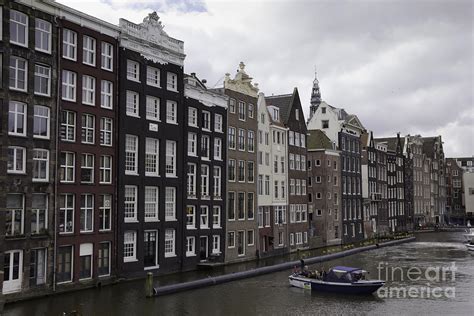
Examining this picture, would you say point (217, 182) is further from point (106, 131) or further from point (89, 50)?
point (89, 50)

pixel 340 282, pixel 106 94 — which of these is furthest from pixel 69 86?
pixel 340 282

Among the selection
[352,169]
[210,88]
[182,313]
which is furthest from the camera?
[352,169]

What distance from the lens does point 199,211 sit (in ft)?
192

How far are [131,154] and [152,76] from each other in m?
8.02

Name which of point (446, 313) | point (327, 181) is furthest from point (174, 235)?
point (327, 181)

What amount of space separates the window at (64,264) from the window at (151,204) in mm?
9313

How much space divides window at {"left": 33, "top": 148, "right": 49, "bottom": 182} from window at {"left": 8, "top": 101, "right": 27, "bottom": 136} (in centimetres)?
187

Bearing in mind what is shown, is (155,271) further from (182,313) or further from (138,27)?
(138,27)

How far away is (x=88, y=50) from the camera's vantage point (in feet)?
151

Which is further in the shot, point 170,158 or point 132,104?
point 170,158

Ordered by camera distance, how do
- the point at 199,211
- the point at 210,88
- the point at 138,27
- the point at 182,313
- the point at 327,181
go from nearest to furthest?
1. the point at 182,313
2. the point at 138,27
3. the point at 199,211
4. the point at 210,88
5. the point at 327,181

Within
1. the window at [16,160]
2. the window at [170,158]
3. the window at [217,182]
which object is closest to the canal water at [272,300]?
the window at [16,160]

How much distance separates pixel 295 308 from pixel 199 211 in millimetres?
21867

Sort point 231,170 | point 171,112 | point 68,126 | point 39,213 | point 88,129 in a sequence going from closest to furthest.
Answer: point 39,213 → point 68,126 → point 88,129 → point 171,112 → point 231,170
